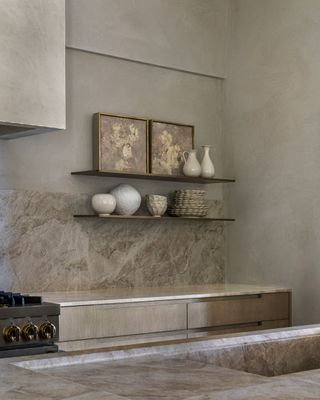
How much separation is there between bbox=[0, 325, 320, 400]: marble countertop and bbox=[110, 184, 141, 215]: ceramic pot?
8.80ft

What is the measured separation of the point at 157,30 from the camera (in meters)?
4.89

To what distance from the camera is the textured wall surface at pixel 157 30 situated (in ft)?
14.8

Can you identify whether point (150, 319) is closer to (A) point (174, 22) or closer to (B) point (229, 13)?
(A) point (174, 22)

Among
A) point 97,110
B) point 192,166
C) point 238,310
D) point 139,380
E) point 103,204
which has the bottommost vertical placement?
point 238,310

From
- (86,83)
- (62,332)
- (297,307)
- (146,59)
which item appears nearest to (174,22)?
(146,59)

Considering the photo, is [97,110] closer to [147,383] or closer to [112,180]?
[112,180]

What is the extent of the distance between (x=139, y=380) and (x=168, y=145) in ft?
11.5

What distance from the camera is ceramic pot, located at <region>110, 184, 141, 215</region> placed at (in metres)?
4.46

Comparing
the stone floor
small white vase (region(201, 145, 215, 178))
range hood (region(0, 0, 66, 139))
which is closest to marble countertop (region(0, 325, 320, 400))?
the stone floor

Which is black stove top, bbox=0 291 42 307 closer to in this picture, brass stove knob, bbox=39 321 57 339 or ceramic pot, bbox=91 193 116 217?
brass stove knob, bbox=39 321 57 339

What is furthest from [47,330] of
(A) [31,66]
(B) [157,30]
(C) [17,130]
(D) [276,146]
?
(B) [157,30]

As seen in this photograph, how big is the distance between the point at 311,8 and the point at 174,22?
0.97 meters

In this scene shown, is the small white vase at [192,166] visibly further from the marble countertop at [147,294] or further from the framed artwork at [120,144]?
the marble countertop at [147,294]

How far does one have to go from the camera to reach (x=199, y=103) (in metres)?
5.21
